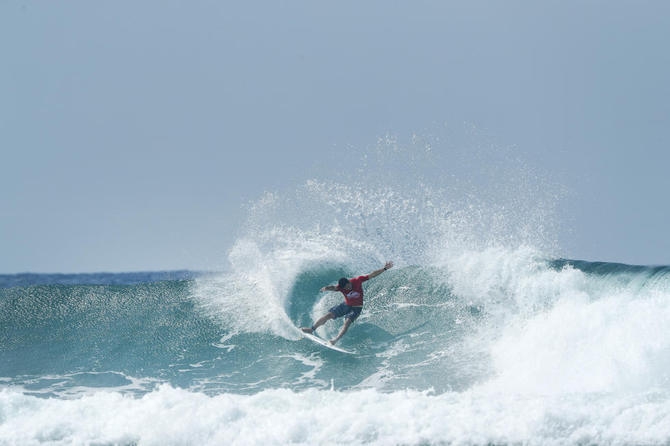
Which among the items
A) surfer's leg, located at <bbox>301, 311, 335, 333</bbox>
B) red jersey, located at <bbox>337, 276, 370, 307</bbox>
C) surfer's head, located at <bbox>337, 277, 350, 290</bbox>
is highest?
surfer's head, located at <bbox>337, 277, 350, 290</bbox>

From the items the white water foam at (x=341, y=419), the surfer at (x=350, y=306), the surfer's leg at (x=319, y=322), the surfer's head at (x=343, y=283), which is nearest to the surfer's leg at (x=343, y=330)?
the surfer at (x=350, y=306)

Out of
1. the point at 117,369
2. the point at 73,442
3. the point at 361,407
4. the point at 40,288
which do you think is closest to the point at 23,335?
the point at 40,288

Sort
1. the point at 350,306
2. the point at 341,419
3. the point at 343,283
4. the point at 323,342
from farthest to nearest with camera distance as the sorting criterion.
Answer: the point at 350,306 < the point at 343,283 < the point at 323,342 < the point at 341,419

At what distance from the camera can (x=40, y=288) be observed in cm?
1341

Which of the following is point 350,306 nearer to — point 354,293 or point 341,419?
point 354,293

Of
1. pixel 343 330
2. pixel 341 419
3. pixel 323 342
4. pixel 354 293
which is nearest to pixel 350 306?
pixel 354 293

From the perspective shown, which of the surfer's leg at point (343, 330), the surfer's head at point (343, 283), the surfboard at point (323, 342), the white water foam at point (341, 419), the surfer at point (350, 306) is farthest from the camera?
the surfer at point (350, 306)

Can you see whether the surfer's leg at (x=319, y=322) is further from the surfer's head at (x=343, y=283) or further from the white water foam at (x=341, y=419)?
the white water foam at (x=341, y=419)

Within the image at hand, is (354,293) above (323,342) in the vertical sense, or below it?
above

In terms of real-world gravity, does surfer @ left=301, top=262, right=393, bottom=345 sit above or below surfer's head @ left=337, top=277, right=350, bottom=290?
below

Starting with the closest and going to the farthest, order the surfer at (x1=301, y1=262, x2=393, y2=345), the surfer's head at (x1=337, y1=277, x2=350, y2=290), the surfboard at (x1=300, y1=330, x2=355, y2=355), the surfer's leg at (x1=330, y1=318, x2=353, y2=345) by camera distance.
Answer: the surfboard at (x1=300, y1=330, x2=355, y2=355) → the surfer's leg at (x1=330, y1=318, x2=353, y2=345) → the surfer's head at (x1=337, y1=277, x2=350, y2=290) → the surfer at (x1=301, y1=262, x2=393, y2=345)

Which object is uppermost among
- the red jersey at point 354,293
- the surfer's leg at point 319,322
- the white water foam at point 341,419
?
the red jersey at point 354,293

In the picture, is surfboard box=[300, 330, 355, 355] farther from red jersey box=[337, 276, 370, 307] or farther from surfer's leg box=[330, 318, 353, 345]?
red jersey box=[337, 276, 370, 307]

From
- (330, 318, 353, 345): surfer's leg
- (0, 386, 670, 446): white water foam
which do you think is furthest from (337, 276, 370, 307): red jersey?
(0, 386, 670, 446): white water foam
